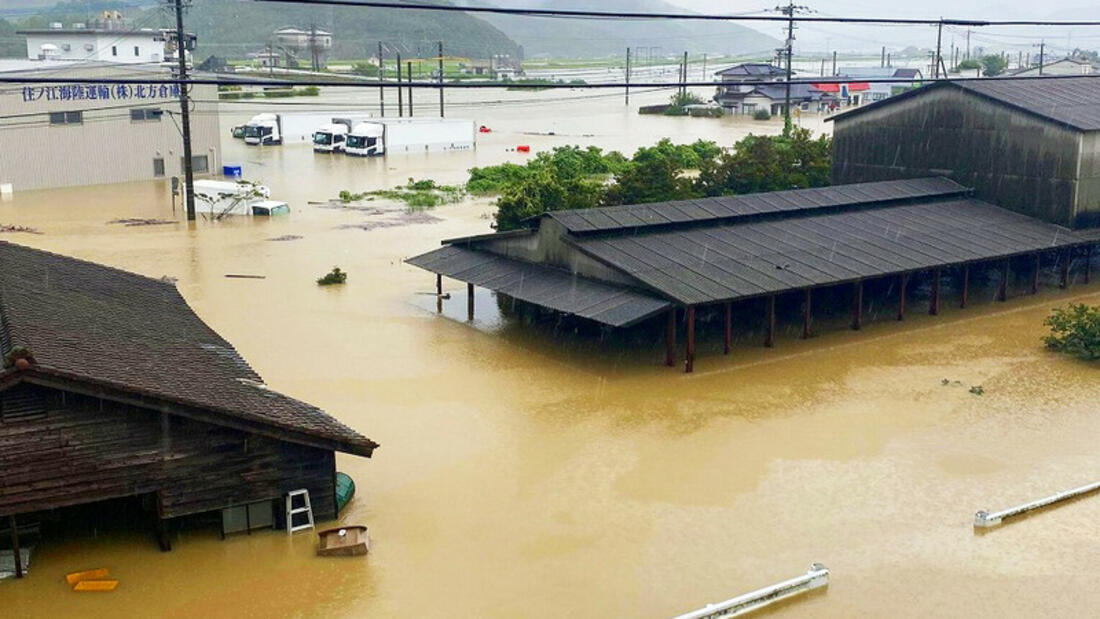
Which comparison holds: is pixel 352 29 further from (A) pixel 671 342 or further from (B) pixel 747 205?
(A) pixel 671 342

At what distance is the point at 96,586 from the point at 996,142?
23588 mm

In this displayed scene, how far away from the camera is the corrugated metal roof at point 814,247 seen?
20094mm

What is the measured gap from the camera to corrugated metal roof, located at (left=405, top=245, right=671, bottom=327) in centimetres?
1883

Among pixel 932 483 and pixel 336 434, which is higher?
pixel 336 434

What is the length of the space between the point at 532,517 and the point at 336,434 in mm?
2651

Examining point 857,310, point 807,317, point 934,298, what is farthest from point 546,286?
point 934,298

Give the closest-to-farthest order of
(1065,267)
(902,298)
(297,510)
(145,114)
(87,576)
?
(87,576) < (297,510) < (902,298) < (1065,267) < (145,114)

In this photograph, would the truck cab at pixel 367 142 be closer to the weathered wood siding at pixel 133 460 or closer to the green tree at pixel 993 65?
the weathered wood siding at pixel 133 460

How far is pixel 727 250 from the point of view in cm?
2188

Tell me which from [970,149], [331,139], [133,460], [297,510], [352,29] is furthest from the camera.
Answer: [352,29]

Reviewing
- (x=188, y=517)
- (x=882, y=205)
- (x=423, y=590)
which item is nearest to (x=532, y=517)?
(x=423, y=590)

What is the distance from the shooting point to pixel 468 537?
1309cm

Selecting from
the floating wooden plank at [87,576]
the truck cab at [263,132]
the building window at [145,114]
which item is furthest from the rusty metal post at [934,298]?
the truck cab at [263,132]

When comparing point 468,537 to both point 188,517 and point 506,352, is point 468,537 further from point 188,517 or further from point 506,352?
point 506,352
